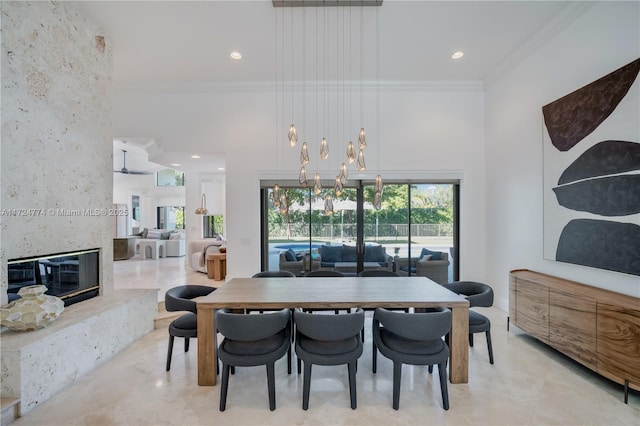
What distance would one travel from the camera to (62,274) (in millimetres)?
2852

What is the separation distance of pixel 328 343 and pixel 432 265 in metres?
3.33

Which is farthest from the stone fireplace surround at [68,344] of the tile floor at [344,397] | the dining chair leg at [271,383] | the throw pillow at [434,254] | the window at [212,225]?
the throw pillow at [434,254]

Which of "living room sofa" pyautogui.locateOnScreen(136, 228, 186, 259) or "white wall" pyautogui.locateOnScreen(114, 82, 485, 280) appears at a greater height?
"white wall" pyautogui.locateOnScreen(114, 82, 485, 280)

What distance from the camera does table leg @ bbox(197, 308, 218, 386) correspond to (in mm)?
2369

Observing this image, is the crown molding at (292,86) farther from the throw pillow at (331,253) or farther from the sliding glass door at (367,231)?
the throw pillow at (331,253)

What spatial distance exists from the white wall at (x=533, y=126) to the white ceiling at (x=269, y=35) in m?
0.32

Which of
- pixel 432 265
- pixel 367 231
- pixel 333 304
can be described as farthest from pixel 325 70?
pixel 432 265

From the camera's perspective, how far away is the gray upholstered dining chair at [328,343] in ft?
6.48

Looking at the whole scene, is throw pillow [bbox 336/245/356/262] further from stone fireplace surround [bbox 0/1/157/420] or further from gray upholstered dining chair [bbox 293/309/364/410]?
stone fireplace surround [bbox 0/1/157/420]

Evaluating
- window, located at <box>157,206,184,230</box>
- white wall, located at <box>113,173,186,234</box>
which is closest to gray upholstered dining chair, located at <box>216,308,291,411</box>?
white wall, located at <box>113,173,186,234</box>

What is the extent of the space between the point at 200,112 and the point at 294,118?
1.73 metres

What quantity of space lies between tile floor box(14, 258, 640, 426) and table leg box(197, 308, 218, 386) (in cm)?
9

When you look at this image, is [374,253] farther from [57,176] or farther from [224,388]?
[57,176]

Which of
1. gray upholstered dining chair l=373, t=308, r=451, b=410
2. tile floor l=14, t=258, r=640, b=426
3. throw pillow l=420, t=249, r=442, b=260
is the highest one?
throw pillow l=420, t=249, r=442, b=260
